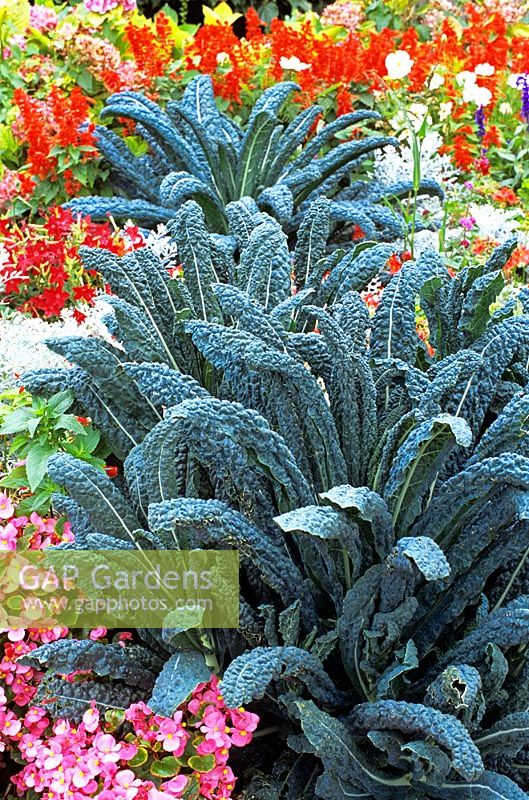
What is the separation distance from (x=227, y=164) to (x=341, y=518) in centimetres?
224

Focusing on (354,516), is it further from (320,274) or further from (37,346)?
(37,346)

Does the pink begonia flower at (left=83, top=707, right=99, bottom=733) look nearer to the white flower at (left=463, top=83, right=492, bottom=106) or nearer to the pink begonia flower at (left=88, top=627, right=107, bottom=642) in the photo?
the pink begonia flower at (left=88, top=627, right=107, bottom=642)

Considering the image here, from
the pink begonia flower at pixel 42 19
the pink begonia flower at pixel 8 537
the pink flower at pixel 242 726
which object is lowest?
the pink flower at pixel 242 726

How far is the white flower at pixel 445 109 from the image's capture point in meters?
3.89

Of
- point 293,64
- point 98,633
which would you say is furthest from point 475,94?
point 98,633

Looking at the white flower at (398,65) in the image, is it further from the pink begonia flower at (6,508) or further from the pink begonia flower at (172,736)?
the pink begonia flower at (172,736)

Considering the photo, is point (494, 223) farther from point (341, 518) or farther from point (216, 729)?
point (216, 729)

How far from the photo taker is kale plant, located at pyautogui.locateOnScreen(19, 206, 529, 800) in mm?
1366

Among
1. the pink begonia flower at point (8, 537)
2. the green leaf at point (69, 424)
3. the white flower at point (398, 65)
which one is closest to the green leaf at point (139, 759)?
the pink begonia flower at point (8, 537)

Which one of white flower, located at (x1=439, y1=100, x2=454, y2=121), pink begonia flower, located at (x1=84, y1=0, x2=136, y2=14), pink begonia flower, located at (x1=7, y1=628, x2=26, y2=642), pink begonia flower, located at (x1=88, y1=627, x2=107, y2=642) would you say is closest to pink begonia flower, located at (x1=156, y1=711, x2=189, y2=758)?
pink begonia flower, located at (x1=88, y1=627, x2=107, y2=642)

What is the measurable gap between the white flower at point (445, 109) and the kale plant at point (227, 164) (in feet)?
1.87

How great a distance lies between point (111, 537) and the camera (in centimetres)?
155

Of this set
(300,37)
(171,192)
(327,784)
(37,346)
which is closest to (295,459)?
(327,784)

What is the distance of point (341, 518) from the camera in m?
1.32
